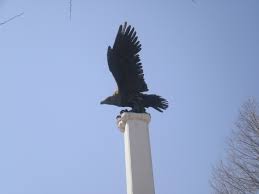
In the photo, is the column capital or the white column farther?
the column capital

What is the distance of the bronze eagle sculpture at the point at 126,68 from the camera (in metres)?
8.56

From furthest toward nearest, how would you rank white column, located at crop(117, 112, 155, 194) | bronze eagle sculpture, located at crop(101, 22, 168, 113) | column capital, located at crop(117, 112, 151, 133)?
bronze eagle sculpture, located at crop(101, 22, 168, 113) → column capital, located at crop(117, 112, 151, 133) → white column, located at crop(117, 112, 155, 194)

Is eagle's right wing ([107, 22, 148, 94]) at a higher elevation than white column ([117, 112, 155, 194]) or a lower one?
higher

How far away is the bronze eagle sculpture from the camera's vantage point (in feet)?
28.1

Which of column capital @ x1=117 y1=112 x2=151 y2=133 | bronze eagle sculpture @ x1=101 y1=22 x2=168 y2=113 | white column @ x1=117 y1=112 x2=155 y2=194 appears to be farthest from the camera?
bronze eagle sculpture @ x1=101 y1=22 x2=168 y2=113

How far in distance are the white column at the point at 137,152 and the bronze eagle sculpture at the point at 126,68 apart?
677 millimetres

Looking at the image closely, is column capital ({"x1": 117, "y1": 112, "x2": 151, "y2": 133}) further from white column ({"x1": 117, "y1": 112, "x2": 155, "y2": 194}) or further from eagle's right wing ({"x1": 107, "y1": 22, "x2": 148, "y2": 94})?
eagle's right wing ({"x1": 107, "y1": 22, "x2": 148, "y2": 94})

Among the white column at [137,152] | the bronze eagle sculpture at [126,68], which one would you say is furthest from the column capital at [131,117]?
the bronze eagle sculpture at [126,68]

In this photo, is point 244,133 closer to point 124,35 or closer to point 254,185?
point 254,185

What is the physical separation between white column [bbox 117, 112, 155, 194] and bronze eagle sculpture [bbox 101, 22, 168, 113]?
0.68 meters

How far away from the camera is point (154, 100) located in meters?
8.78

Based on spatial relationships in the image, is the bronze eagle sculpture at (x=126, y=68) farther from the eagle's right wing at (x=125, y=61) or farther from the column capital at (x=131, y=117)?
the column capital at (x=131, y=117)

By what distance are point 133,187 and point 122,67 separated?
315 cm

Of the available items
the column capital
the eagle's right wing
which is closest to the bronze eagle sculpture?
the eagle's right wing
